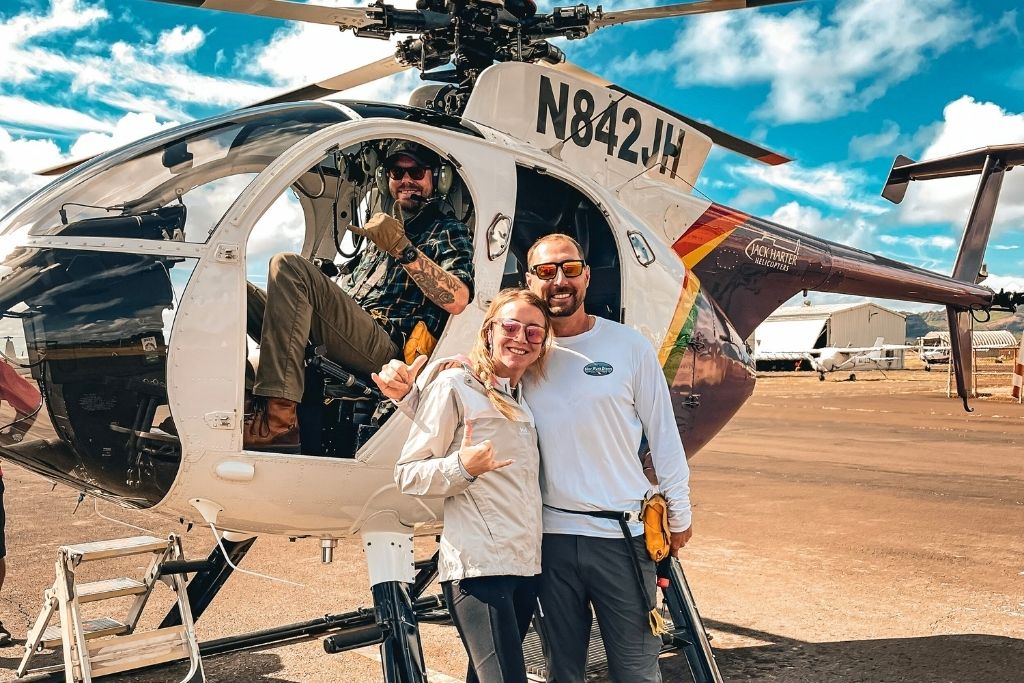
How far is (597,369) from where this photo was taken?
117 inches

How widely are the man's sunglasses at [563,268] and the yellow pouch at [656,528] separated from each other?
0.82 m

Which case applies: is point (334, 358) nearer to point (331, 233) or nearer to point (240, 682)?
point (331, 233)

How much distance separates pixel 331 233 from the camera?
4938 mm

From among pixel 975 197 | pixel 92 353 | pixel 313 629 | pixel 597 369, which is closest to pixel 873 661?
pixel 313 629

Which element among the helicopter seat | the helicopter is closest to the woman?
the helicopter seat

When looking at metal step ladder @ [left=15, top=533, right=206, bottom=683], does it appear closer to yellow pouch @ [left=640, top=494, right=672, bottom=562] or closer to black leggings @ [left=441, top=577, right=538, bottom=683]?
black leggings @ [left=441, top=577, right=538, bottom=683]

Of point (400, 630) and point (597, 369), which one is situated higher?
point (597, 369)

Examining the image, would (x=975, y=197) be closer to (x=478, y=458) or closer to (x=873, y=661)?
(x=873, y=661)

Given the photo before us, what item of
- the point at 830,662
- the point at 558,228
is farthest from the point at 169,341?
the point at 830,662

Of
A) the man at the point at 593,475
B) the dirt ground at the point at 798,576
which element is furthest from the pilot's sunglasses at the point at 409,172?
the dirt ground at the point at 798,576

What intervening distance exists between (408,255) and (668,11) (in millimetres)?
3000

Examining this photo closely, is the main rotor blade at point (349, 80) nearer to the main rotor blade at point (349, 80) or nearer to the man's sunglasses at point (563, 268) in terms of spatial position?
the main rotor blade at point (349, 80)

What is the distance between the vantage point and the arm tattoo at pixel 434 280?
342 centimetres

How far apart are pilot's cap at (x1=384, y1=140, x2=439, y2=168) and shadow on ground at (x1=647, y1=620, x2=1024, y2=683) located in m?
3.23
